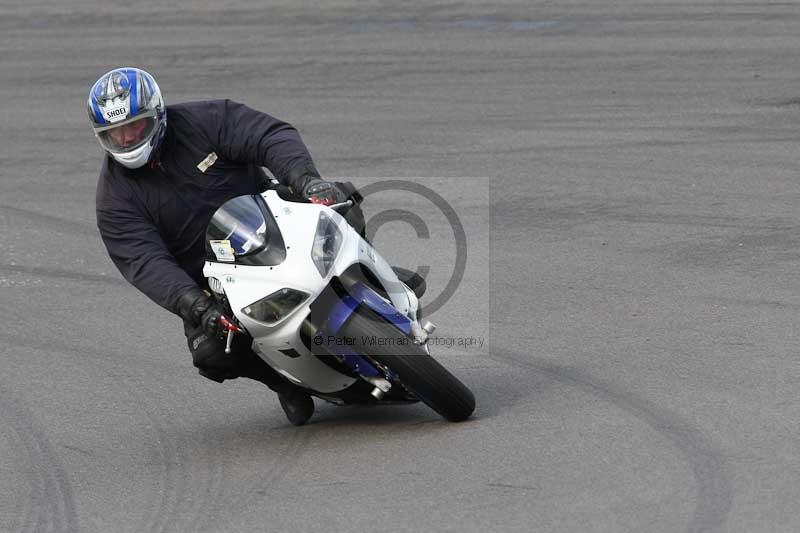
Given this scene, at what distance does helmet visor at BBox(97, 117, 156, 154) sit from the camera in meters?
5.93

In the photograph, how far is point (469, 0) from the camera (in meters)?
15.5

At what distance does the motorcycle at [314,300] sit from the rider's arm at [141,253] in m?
0.20

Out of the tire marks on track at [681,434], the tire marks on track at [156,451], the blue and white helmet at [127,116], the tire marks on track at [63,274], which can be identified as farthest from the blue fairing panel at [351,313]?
the tire marks on track at [63,274]

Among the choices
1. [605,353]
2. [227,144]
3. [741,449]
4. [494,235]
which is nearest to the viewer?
[741,449]

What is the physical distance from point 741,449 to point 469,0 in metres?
10.9

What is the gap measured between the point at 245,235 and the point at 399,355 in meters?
0.84

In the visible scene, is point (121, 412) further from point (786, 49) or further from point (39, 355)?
point (786, 49)

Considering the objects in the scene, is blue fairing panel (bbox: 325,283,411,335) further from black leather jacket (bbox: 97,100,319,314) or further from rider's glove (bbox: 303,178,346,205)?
black leather jacket (bbox: 97,100,319,314)

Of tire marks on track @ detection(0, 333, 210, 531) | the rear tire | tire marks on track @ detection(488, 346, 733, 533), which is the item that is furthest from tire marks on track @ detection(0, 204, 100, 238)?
the rear tire

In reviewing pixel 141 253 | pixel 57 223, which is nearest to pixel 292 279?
pixel 141 253

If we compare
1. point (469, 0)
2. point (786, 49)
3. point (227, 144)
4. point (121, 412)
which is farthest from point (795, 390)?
point (469, 0)

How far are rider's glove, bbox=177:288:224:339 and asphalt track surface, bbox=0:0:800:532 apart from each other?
0.67 meters

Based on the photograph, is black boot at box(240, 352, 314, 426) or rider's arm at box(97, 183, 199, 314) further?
black boot at box(240, 352, 314, 426)

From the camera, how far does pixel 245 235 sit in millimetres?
5594
